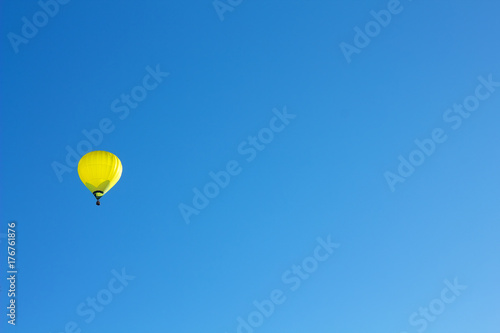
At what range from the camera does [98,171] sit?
15.4 m

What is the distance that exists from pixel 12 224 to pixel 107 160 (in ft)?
14.2

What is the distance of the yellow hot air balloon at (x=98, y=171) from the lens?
1541 cm

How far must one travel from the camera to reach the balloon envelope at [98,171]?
50.6 feet

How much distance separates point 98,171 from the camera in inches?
607

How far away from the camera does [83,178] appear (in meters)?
15.6

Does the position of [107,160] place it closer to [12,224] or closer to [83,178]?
[83,178]

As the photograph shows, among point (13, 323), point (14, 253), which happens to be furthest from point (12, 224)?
point (13, 323)

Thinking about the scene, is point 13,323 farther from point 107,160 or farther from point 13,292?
point 107,160

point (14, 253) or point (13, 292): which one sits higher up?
point (14, 253)

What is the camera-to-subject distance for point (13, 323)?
15.6 m

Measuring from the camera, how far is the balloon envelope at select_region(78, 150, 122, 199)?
607 inches

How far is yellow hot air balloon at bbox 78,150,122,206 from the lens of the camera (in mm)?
15414

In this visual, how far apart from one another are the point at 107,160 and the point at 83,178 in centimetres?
102

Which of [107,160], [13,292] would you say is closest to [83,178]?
[107,160]
